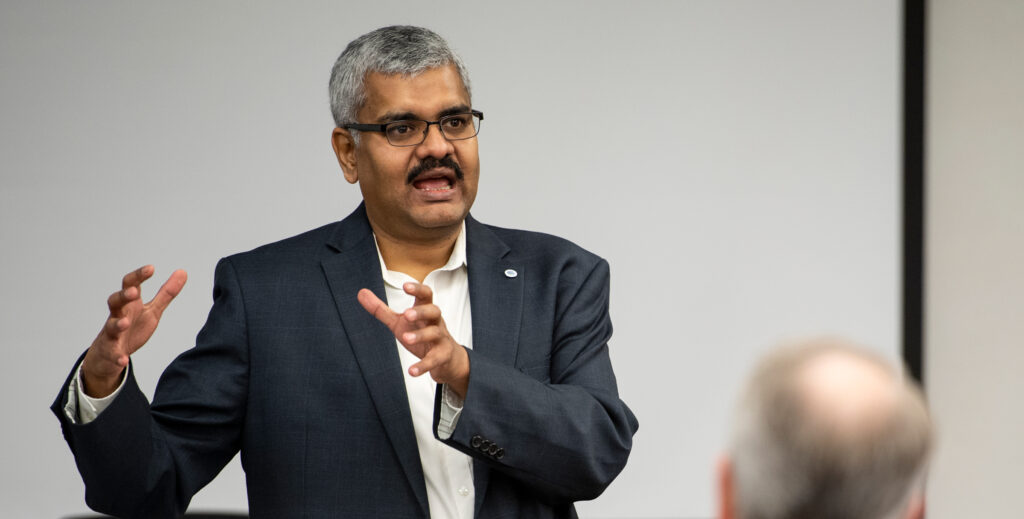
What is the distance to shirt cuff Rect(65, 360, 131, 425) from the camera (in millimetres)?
1710

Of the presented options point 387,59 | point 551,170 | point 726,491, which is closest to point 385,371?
point 387,59

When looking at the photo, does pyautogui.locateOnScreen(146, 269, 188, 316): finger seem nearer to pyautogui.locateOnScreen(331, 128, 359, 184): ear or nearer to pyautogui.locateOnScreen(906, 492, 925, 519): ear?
pyautogui.locateOnScreen(331, 128, 359, 184): ear

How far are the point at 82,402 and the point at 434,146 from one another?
0.71 metres

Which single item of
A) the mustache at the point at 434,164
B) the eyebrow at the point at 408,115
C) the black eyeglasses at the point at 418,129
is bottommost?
the mustache at the point at 434,164

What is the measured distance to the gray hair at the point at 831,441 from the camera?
89 centimetres

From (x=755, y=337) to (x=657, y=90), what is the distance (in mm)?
797

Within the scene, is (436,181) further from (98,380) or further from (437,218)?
(98,380)

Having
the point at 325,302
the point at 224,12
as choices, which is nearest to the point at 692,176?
the point at 224,12

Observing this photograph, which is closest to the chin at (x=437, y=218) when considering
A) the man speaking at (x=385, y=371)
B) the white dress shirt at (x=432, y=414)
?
the man speaking at (x=385, y=371)

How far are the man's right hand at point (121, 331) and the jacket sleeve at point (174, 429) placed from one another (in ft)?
0.14

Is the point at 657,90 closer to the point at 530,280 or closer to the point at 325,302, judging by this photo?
the point at 530,280

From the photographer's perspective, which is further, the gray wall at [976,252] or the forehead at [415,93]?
the gray wall at [976,252]

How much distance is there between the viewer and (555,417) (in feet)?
5.93

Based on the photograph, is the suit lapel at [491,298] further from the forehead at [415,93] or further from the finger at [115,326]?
the finger at [115,326]
